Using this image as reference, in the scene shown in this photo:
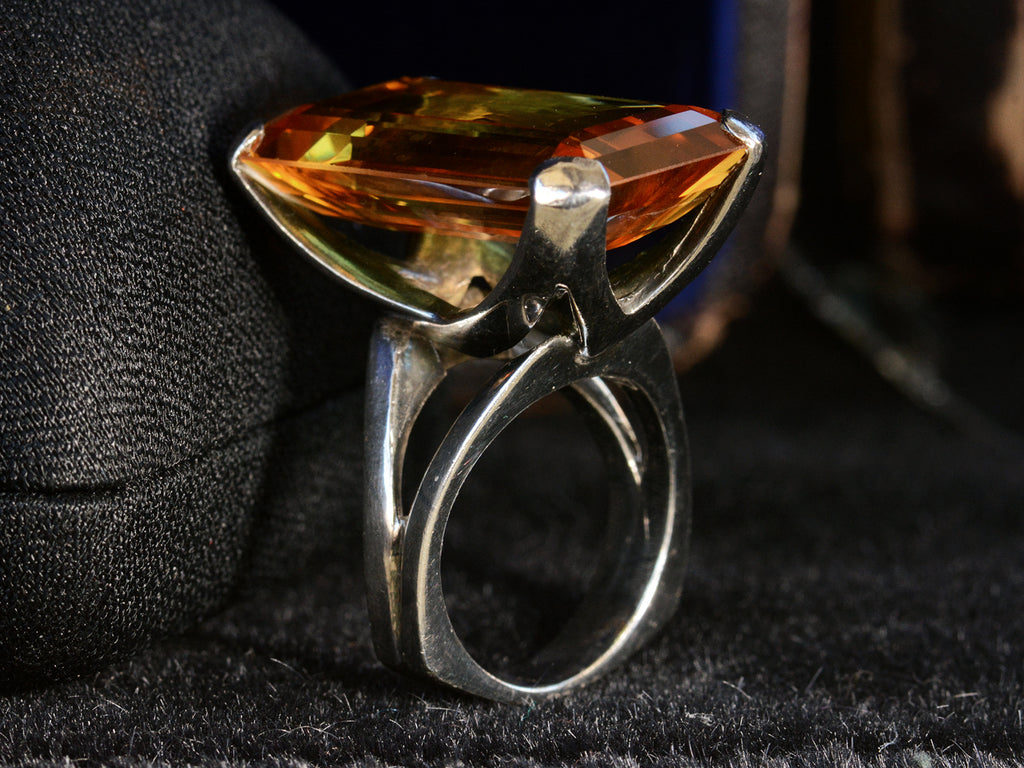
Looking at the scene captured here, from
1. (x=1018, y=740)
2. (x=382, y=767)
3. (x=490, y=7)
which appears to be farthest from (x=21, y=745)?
(x=490, y=7)

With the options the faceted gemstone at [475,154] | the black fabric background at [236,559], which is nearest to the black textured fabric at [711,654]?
the black fabric background at [236,559]

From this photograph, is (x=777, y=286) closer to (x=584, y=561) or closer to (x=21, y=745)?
(x=584, y=561)

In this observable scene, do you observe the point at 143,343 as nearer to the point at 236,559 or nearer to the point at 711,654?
the point at 236,559

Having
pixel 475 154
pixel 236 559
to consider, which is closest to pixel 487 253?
pixel 475 154

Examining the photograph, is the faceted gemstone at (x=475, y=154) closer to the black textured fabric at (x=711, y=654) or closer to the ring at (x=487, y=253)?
the ring at (x=487, y=253)

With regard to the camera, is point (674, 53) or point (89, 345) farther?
→ point (674, 53)

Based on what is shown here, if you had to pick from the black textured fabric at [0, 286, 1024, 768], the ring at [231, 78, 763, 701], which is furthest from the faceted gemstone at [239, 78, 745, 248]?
the black textured fabric at [0, 286, 1024, 768]
